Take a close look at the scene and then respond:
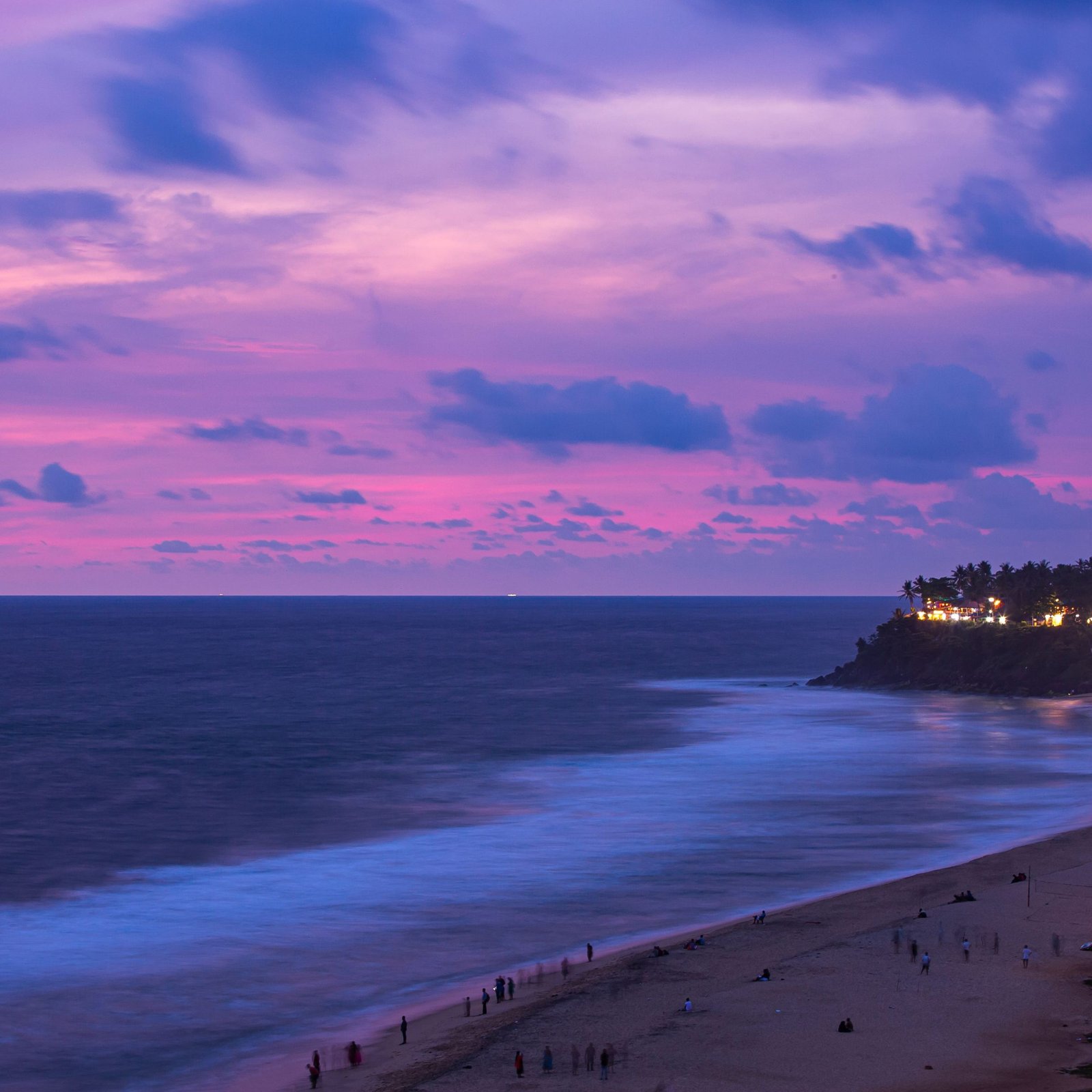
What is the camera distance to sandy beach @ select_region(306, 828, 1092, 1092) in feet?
98.6

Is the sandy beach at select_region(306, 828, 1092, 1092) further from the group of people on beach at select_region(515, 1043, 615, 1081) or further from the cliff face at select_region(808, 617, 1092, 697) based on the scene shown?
the cliff face at select_region(808, 617, 1092, 697)

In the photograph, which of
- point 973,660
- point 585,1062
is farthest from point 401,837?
point 973,660

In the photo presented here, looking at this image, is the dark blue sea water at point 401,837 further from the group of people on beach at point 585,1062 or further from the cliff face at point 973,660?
the cliff face at point 973,660

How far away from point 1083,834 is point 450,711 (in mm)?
79940

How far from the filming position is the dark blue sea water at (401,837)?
3922 cm

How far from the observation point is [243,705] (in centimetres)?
14050

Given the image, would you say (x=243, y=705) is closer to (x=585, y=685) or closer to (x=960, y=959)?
(x=585, y=685)

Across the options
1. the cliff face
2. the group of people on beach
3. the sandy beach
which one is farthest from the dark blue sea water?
the cliff face

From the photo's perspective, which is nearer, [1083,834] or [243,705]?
[1083,834]

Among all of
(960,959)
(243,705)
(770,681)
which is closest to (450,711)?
(243,705)

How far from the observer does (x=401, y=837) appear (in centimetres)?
6419

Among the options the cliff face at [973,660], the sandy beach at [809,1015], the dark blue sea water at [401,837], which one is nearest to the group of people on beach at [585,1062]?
the sandy beach at [809,1015]

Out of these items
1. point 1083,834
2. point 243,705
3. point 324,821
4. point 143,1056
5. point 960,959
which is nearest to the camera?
point 143,1056

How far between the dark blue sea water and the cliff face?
Result: 810 centimetres
